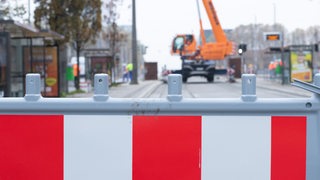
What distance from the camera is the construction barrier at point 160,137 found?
2.70m

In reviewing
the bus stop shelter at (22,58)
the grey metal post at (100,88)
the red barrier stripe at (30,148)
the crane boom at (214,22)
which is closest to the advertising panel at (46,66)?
the bus stop shelter at (22,58)

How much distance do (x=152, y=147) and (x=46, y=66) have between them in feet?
67.0

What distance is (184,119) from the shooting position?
8.90 ft

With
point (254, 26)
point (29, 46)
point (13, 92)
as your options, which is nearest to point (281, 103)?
point (13, 92)

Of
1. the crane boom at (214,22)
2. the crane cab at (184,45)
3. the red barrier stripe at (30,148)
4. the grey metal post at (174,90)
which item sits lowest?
the red barrier stripe at (30,148)

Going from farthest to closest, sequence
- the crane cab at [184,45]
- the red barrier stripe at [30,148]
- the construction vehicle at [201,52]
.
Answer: the crane cab at [184,45]
the construction vehicle at [201,52]
the red barrier stripe at [30,148]

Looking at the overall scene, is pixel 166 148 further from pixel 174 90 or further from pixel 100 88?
pixel 100 88

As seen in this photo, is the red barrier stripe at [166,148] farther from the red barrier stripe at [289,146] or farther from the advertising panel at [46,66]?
the advertising panel at [46,66]

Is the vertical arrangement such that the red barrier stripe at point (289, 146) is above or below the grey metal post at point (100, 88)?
below

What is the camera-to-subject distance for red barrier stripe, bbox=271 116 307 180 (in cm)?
272

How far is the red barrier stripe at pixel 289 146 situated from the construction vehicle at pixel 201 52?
120 ft

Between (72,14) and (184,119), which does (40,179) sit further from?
(72,14)

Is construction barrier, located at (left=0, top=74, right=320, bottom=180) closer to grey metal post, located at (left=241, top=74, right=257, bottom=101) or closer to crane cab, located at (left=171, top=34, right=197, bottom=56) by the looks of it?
grey metal post, located at (left=241, top=74, right=257, bottom=101)

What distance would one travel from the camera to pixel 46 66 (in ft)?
74.5
